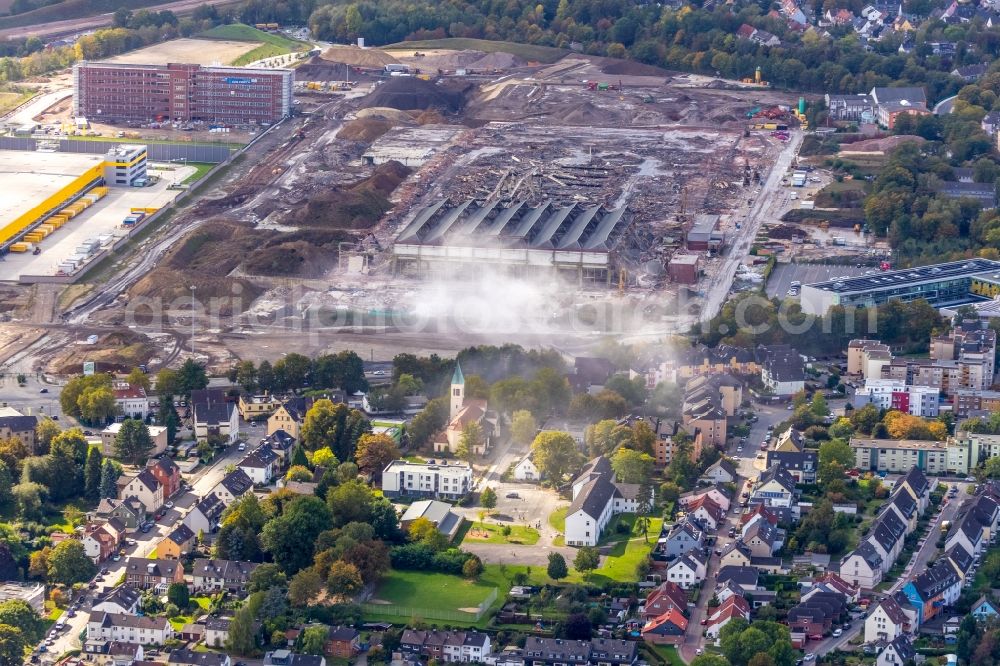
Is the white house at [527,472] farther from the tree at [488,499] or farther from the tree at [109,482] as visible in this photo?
the tree at [109,482]

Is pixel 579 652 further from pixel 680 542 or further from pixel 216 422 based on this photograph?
pixel 216 422

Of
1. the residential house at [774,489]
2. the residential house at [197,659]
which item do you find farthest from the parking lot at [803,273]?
the residential house at [197,659]

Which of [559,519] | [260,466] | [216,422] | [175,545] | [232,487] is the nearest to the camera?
[175,545]

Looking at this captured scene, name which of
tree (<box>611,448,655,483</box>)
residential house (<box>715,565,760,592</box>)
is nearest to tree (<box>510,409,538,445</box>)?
tree (<box>611,448,655,483</box>)

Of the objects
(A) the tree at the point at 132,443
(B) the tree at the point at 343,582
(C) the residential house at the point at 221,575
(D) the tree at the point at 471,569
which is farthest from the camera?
(A) the tree at the point at 132,443

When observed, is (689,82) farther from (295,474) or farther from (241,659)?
(241,659)

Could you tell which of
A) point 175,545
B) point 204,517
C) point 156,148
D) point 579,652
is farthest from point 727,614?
point 156,148

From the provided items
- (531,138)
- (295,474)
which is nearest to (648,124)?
(531,138)
